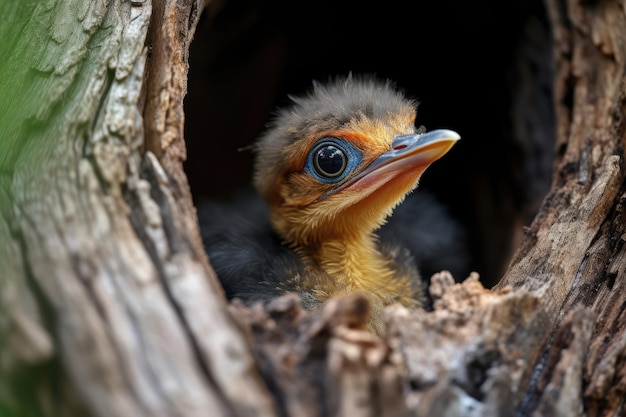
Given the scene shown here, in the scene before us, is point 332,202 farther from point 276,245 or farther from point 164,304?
point 164,304

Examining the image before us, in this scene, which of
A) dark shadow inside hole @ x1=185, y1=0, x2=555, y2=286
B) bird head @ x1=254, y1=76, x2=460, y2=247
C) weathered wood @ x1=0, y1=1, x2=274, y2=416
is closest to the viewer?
weathered wood @ x1=0, y1=1, x2=274, y2=416

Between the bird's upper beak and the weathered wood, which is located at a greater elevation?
the bird's upper beak

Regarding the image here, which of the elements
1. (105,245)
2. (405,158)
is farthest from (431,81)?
(105,245)

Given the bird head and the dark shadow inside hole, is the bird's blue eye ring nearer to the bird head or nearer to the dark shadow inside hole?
the bird head

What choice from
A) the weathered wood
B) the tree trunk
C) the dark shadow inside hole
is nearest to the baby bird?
the tree trunk

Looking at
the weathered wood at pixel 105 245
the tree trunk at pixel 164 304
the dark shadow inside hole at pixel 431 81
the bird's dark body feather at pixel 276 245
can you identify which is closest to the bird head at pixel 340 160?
the bird's dark body feather at pixel 276 245
